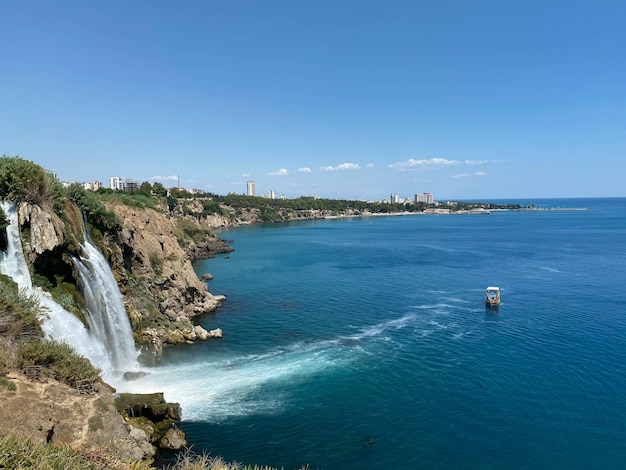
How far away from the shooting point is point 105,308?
3180cm

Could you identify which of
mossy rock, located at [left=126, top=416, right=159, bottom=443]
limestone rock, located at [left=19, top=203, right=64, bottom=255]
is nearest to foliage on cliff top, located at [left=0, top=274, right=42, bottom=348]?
limestone rock, located at [left=19, top=203, right=64, bottom=255]

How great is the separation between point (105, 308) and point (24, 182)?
1056 cm

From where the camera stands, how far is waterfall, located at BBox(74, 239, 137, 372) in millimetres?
30031

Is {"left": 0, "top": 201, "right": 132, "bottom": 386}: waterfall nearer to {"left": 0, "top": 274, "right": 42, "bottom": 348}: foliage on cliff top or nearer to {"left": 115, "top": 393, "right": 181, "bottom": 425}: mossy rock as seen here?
{"left": 0, "top": 274, "right": 42, "bottom": 348}: foliage on cliff top

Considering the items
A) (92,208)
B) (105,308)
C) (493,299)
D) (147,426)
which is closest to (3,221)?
(105,308)

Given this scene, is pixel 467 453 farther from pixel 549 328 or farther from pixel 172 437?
pixel 549 328

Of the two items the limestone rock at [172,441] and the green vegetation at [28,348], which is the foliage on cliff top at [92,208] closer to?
the green vegetation at [28,348]

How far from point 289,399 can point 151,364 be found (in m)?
12.4

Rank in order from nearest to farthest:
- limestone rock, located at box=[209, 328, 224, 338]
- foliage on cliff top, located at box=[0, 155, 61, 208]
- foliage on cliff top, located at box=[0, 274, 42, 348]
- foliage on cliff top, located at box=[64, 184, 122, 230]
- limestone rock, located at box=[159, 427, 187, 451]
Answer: foliage on cliff top, located at box=[0, 274, 42, 348], limestone rock, located at box=[159, 427, 187, 451], foliage on cliff top, located at box=[0, 155, 61, 208], foliage on cliff top, located at box=[64, 184, 122, 230], limestone rock, located at box=[209, 328, 224, 338]

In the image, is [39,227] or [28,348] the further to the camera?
[39,227]

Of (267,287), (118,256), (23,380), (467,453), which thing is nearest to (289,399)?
(467,453)

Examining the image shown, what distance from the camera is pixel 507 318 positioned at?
45531 millimetres

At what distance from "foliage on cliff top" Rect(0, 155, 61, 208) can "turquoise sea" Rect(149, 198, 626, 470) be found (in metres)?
14.9

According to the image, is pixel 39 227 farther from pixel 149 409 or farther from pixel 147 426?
pixel 147 426
